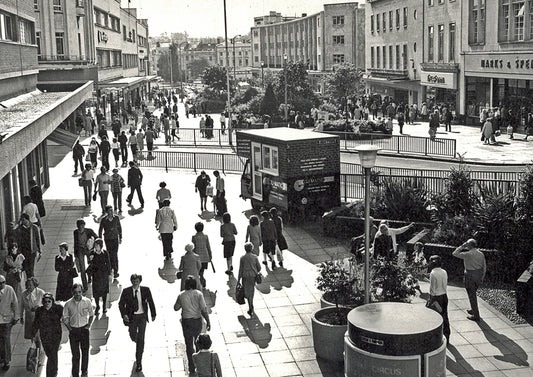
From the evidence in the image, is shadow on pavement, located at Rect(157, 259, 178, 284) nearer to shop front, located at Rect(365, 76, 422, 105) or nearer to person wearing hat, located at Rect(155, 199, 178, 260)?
person wearing hat, located at Rect(155, 199, 178, 260)

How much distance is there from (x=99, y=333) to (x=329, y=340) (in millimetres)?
4205

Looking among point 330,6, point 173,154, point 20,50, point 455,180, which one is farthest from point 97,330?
point 330,6

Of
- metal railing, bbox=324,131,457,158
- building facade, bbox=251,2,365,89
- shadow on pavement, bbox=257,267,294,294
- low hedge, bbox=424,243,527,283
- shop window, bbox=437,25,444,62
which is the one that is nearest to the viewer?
low hedge, bbox=424,243,527,283

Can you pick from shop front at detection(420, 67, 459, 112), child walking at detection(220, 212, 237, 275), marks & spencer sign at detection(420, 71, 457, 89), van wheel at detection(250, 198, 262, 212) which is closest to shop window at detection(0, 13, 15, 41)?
van wheel at detection(250, 198, 262, 212)

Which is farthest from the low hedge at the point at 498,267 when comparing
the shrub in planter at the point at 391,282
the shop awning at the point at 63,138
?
the shop awning at the point at 63,138

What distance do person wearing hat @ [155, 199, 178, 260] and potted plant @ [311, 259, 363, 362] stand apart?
5699 millimetres

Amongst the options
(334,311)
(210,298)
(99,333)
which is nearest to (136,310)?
(99,333)

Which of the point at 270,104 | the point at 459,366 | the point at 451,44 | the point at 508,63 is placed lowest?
the point at 459,366

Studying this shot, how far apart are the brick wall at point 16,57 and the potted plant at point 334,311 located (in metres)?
15.0

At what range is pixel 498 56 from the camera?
44.0 m

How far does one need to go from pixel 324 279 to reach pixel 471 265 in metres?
2.80

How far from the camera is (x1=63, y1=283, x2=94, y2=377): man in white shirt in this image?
11000mm

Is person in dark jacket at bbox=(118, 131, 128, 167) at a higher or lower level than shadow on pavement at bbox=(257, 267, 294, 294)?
higher

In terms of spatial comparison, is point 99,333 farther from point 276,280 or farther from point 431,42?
point 431,42
